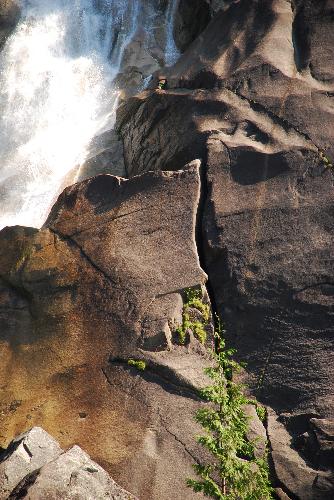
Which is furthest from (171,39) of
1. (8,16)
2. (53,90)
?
(8,16)

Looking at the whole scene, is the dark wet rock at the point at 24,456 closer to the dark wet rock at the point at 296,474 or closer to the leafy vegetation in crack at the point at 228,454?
the leafy vegetation in crack at the point at 228,454

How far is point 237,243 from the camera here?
1236 centimetres

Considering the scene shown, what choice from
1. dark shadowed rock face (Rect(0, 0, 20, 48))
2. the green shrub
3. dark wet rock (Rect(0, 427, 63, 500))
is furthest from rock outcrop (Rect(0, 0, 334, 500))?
dark shadowed rock face (Rect(0, 0, 20, 48))

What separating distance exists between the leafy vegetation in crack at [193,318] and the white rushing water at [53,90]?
6.19 meters

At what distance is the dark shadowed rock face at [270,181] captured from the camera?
11500 millimetres

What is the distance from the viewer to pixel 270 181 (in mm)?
12688

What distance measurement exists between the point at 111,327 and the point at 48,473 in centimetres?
318

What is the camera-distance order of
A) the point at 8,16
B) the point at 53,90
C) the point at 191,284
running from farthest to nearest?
the point at 8,16
the point at 53,90
the point at 191,284

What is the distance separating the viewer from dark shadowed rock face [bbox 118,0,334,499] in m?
11.5

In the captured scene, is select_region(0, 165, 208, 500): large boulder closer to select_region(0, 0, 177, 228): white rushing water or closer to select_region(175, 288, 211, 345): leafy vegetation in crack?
select_region(175, 288, 211, 345): leafy vegetation in crack

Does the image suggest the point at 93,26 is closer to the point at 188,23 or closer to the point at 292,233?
the point at 188,23

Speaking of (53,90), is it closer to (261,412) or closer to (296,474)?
(261,412)

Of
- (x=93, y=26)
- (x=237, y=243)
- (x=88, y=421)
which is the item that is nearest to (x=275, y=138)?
(x=237, y=243)

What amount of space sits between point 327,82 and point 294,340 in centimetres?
574
